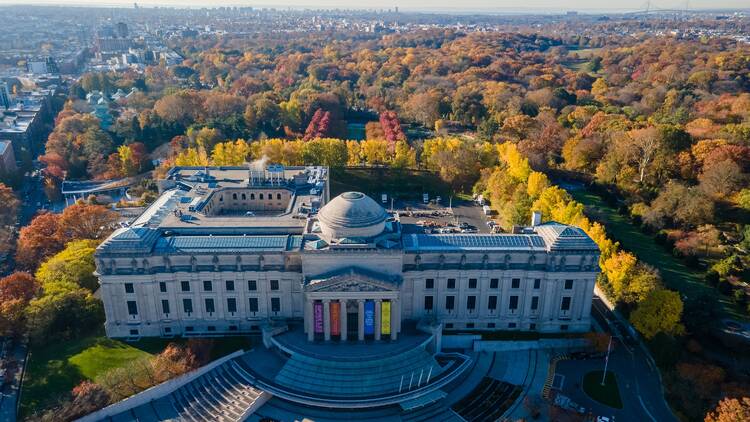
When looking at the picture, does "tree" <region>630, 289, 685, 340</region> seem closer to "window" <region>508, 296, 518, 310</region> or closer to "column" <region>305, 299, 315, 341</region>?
"window" <region>508, 296, 518, 310</region>

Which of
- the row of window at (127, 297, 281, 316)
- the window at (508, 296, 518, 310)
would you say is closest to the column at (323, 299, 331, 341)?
the row of window at (127, 297, 281, 316)

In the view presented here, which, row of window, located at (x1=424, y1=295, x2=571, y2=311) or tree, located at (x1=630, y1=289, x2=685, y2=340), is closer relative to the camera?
tree, located at (x1=630, y1=289, x2=685, y2=340)

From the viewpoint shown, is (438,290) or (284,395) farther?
(438,290)

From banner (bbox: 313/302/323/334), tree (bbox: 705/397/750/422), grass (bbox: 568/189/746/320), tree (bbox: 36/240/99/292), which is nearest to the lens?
tree (bbox: 705/397/750/422)

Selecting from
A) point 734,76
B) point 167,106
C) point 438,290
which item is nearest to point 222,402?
point 438,290

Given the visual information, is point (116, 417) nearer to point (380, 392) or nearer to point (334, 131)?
point (380, 392)

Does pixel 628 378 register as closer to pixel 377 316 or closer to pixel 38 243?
pixel 377 316

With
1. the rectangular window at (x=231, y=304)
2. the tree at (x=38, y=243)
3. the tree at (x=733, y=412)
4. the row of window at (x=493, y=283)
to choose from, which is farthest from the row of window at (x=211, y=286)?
the tree at (x=733, y=412)

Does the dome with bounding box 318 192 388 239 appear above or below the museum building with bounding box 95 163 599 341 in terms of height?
above
